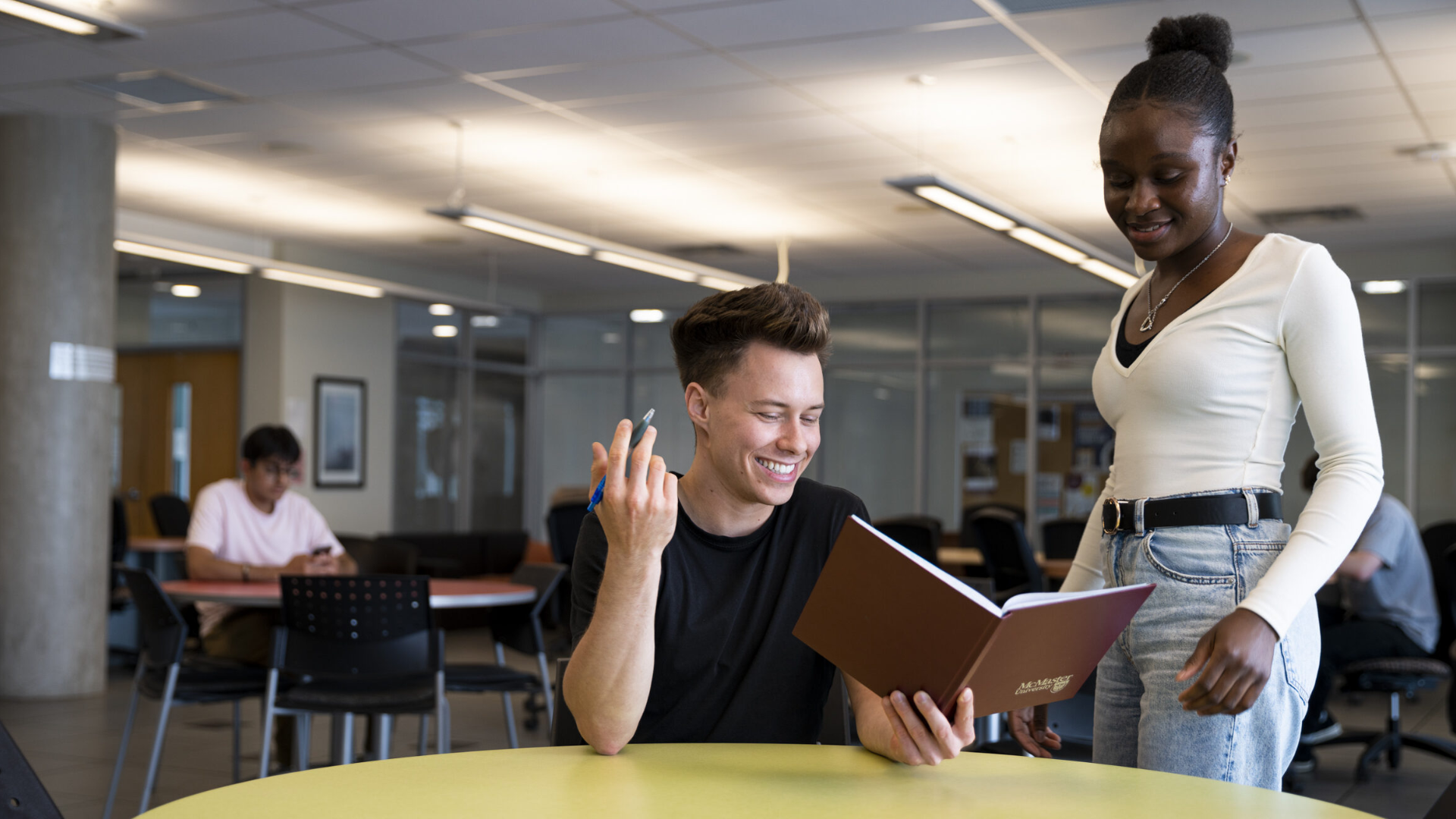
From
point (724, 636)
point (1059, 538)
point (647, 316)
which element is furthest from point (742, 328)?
point (647, 316)

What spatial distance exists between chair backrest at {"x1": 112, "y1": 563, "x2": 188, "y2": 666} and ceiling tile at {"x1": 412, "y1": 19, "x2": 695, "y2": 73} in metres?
2.40

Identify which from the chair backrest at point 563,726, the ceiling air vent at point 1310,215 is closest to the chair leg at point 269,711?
the chair backrest at point 563,726

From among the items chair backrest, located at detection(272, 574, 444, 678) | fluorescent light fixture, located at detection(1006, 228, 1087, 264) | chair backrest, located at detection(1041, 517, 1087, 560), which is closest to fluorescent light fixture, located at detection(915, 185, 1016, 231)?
fluorescent light fixture, located at detection(1006, 228, 1087, 264)

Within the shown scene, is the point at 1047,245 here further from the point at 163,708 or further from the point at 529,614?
the point at 163,708

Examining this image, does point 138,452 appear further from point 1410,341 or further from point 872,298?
point 1410,341

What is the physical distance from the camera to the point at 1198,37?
172 centimetres

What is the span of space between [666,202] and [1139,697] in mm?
6829

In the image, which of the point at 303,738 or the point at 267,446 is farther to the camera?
the point at 267,446

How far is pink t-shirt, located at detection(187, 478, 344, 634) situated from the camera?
15.2 ft

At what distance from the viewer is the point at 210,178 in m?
A: 7.92

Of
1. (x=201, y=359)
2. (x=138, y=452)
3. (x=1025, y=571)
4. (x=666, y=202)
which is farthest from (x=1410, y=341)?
(x=138, y=452)

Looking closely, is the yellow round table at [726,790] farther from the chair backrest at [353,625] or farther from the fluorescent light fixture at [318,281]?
the fluorescent light fixture at [318,281]

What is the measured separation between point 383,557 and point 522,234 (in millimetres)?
2167

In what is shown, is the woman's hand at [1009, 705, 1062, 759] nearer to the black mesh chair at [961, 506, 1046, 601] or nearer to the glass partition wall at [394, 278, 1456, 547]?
the black mesh chair at [961, 506, 1046, 601]
